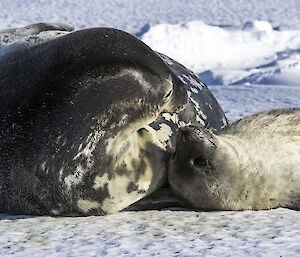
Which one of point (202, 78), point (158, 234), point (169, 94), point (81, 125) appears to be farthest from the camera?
point (202, 78)

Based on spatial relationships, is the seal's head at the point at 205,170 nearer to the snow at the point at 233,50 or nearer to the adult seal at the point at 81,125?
the adult seal at the point at 81,125

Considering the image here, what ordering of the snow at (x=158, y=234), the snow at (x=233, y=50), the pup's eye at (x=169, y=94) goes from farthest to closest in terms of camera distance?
the snow at (x=233, y=50) < the pup's eye at (x=169, y=94) < the snow at (x=158, y=234)

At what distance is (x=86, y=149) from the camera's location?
210 cm

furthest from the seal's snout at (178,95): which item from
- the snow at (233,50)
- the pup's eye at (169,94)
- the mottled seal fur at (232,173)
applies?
the snow at (233,50)

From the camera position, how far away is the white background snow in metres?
1.71

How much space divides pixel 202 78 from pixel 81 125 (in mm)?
4575

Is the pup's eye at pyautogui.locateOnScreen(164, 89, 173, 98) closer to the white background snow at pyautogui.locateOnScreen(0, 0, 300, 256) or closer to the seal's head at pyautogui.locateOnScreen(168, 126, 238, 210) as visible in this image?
the seal's head at pyautogui.locateOnScreen(168, 126, 238, 210)

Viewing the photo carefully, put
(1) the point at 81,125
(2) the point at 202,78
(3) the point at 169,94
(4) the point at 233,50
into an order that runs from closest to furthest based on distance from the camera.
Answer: (1) the point at 81,125 < (3) the point at 169,94 < (2) the point at 202,78 < (4) the point at 233,50

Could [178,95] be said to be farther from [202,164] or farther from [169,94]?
[202,164]

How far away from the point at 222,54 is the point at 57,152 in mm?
5076

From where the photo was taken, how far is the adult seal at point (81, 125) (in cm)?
210

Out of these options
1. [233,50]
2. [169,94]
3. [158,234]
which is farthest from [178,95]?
[233,50]

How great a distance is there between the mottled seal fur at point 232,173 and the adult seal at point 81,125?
0.11 meters

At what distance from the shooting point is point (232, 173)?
2162 mm
